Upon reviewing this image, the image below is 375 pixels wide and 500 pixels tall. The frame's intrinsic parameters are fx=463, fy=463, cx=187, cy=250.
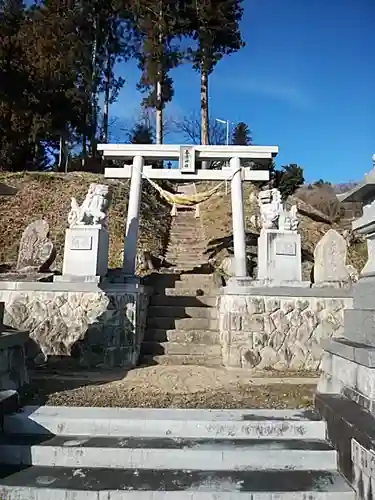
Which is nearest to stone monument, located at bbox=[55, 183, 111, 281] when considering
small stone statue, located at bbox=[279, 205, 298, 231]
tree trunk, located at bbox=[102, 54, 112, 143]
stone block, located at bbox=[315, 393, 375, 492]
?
small stone statue, located at bbox=[279, 205, 298, 231]

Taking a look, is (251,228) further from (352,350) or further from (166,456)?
(166,456)

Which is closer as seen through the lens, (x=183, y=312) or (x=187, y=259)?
(x=183, y=312)

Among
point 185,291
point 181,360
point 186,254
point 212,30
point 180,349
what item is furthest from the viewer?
point 212,30

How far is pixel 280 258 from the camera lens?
7.47 metres

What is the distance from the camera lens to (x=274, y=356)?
707 cm

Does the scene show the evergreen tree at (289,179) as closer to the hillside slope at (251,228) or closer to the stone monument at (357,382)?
the hillside slope at (251,228)

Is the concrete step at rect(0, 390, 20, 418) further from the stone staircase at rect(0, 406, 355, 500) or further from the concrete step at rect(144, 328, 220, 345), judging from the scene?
the concrete step at rect(144, 328, 220, 345)

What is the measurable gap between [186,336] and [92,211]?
255 cm

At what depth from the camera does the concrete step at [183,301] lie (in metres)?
8.59

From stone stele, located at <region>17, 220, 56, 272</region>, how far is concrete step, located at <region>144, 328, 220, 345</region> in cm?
245

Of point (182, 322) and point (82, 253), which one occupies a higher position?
point (82, 253)

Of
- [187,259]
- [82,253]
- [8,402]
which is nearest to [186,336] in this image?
[82,253]

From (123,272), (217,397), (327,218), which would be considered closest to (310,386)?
(217,397)

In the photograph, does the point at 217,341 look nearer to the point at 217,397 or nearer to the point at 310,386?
the point at 310,386
